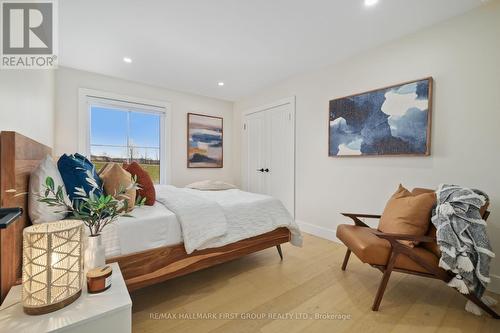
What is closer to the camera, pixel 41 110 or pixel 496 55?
pixel 496 55

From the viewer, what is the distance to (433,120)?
2.16 metres

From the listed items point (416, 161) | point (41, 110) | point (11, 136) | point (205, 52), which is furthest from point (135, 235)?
point (416, 161)

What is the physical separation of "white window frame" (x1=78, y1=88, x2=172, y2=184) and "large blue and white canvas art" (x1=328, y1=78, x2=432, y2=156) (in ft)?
9.40

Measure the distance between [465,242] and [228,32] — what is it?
280 centimetres

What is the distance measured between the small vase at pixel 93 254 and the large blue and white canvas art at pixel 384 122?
9.07 feet

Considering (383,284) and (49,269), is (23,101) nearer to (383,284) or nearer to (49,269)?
(49,269)

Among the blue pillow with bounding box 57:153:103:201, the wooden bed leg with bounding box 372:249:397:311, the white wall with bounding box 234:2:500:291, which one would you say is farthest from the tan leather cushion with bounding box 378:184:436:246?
the blue pillow with bounding box 57:153:103:201

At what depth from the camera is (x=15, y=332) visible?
0.76 meters

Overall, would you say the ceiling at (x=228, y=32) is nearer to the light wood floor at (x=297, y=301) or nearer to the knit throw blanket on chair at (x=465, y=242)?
the knit throw blanket on chair at (x=465, y=242)

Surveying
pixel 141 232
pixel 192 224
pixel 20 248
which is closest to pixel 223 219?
pixel 192 224

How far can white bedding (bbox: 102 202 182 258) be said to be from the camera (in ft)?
4.68

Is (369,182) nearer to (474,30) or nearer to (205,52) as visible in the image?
(474,30)

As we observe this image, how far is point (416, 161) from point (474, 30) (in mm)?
1273

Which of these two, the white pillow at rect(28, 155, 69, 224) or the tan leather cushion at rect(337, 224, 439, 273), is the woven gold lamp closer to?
the white pillow at rect(28, 155, 69, 224)
